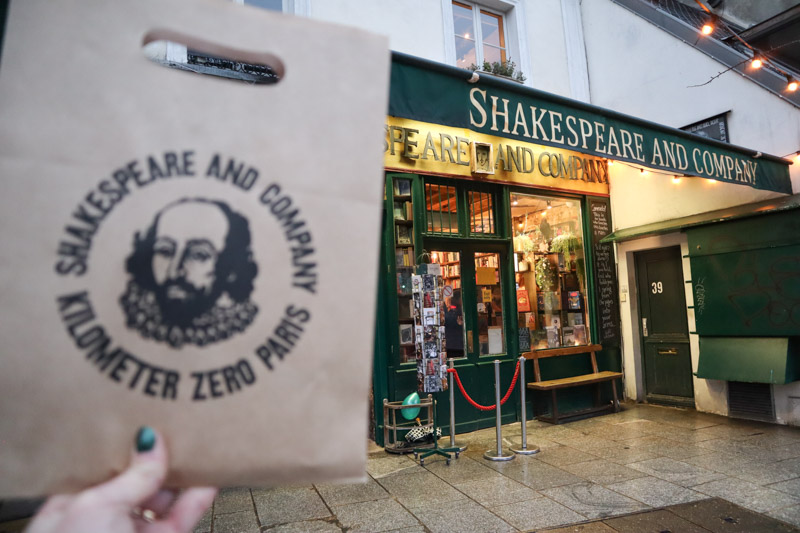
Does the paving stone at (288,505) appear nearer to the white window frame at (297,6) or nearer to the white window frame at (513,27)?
the white window frame at (297,6)

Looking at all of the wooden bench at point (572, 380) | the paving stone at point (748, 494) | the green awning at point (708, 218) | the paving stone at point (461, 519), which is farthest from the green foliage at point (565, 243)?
the paving stone at point (461, 519)

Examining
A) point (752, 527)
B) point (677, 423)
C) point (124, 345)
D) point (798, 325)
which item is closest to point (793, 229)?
point (798, 325)

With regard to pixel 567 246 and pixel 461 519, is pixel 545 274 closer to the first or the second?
pixel 567 246

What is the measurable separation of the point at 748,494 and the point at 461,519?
2.70m

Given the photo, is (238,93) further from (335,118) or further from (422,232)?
(422,232)

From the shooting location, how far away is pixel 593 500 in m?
4.65

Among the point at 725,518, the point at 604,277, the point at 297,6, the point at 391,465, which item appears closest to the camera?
the point at 725,518

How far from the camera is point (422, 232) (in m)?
7.13

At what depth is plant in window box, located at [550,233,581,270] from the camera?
8461mm

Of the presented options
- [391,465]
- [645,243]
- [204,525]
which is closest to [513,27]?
[645,243]

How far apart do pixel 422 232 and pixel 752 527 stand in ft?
15.5

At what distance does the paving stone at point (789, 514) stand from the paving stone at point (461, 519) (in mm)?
2177

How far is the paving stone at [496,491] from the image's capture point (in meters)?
4.75

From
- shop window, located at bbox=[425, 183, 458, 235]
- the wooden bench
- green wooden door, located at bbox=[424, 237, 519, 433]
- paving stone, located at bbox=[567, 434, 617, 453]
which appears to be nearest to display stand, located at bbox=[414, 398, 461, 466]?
green wooden door, located at bbox=[424, 237, 519, 433]
